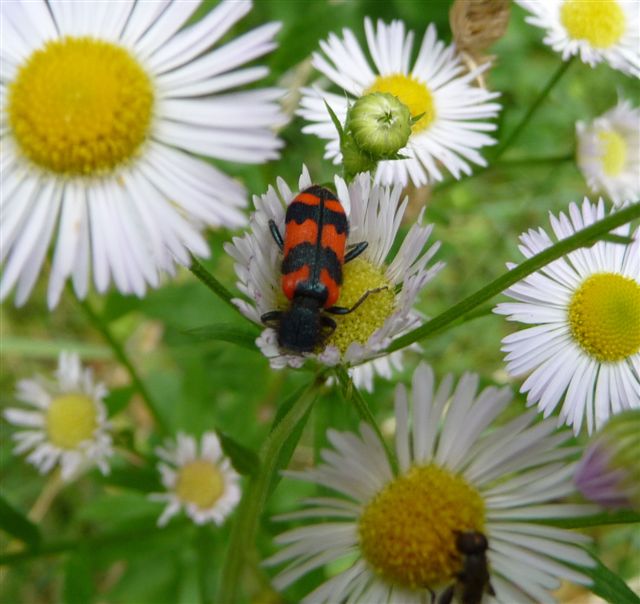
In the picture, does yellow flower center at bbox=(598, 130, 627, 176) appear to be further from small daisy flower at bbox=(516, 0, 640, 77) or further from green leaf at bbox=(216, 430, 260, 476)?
green leaf at bbox=(216, 430, 260, 476)

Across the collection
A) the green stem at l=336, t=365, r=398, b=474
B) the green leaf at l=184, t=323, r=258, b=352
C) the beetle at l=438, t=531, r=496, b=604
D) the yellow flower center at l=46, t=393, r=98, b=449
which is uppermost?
the yellow flower center at l=46, t=393, r=98, b=449

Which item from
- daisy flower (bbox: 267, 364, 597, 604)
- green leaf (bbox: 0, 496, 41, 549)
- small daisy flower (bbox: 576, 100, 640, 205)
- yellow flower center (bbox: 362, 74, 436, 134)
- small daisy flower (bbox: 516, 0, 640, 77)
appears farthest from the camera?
small daisy flower (bbox: 576, 100, 640, 205)

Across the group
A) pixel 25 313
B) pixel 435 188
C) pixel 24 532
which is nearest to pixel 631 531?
pixel 435 188

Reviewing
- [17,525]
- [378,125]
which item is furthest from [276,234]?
[17,525]

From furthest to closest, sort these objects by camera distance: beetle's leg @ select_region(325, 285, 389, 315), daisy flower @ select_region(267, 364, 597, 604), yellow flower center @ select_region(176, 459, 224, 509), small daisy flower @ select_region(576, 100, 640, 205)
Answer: small daisy flower @ select_region(576, 100, 640, 205) < yellow flower center @ select_region(176, 459, 224, 509) < beetle's leg @ select_region(325, 285, 389, 315) < daisy flower @ select_region(267, 364, 597, 604)

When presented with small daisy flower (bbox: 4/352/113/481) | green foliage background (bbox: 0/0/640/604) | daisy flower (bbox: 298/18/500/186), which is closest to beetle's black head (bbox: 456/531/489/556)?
green foliage background (bbox: 0/0/640/604)

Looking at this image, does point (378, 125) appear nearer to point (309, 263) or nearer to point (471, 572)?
point (309, 263)

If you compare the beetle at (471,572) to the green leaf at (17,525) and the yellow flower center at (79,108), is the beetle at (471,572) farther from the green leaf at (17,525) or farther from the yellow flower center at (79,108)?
the green leaf at (17,525)

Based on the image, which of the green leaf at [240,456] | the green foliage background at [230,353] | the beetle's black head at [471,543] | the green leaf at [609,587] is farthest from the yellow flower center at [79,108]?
the green leaf at [609,587]
